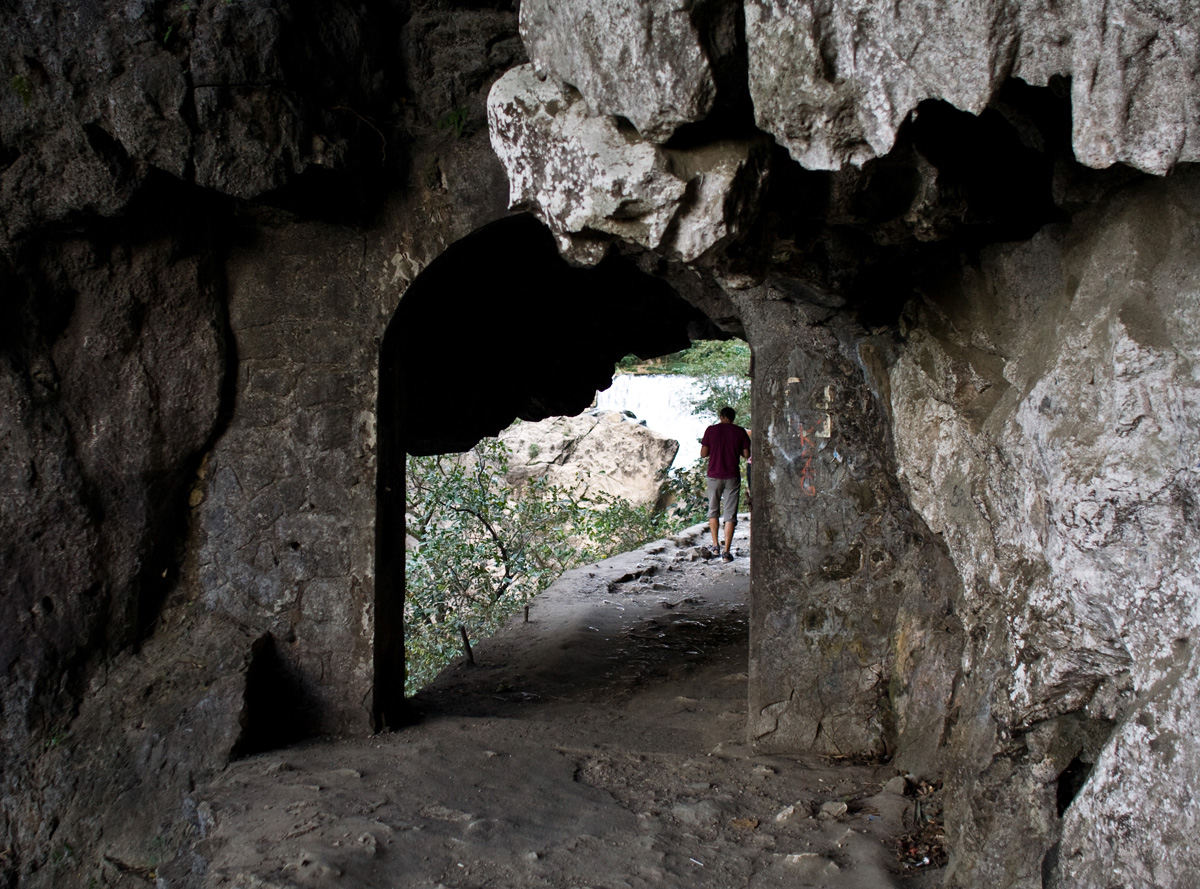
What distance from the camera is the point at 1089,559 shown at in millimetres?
1984

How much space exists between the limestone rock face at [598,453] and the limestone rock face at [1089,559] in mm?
11036

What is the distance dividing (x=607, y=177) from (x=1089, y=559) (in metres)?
1.37

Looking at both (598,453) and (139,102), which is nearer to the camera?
(139,102)

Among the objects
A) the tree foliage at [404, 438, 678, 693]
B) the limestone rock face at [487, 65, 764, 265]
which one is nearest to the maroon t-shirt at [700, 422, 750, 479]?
the tree foliage at [404, 438, 678, 693]

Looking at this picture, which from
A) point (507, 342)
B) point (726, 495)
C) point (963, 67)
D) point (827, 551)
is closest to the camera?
point (963, 67)

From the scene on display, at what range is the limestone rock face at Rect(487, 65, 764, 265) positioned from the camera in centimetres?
219

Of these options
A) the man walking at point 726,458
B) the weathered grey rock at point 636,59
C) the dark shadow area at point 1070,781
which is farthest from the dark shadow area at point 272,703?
the man walking at point 726,458

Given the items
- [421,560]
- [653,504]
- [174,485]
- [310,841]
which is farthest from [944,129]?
[653,504]

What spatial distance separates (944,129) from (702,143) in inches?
22.7

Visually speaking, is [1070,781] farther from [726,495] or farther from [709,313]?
[726,495]

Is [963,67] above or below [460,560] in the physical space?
above

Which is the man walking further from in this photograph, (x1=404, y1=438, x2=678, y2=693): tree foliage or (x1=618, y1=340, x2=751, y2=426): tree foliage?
(x1=618, y1=340, x2=751, y2=426): tree foliage

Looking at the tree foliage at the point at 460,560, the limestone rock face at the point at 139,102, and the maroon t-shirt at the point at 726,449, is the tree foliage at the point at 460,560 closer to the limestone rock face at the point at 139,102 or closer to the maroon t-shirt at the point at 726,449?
the maroon t-shirt at the point at 726,449

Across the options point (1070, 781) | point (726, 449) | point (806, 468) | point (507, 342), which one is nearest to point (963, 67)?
point (1070, 781)
